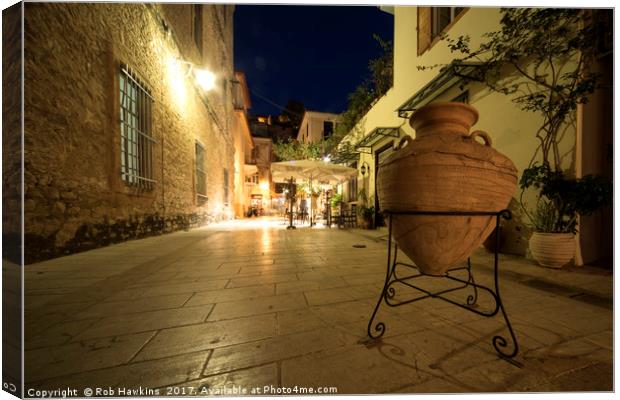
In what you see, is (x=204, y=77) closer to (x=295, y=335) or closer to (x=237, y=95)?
(x=295, y=335)

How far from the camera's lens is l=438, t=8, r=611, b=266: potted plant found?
2.61 m

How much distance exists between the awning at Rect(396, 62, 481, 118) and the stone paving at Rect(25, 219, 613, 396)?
3212 millimetres

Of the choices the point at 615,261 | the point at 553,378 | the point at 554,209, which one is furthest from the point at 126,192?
the point at 554,209

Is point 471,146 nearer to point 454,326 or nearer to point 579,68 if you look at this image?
point 454,326

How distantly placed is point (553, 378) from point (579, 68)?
3.61 meters

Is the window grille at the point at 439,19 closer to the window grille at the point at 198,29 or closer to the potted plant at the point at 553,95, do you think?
the potted plant at the point at 553,95

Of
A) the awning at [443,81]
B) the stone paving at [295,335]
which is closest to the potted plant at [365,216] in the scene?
the awning at [443,81]

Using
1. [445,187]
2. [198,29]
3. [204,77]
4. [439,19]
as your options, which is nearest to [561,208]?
[445,187]

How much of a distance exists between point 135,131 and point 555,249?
698 centimetres

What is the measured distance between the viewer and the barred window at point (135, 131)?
4473 mm

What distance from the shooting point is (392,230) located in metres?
1.54

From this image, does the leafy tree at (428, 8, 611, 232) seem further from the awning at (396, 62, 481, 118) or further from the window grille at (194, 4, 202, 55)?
the window grille at (194, 4, 202, 55)

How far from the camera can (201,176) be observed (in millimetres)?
8531

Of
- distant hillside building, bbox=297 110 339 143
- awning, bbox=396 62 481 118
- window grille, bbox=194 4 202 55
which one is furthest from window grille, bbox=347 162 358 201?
distant hillside building, bbox=297 110 339 143
